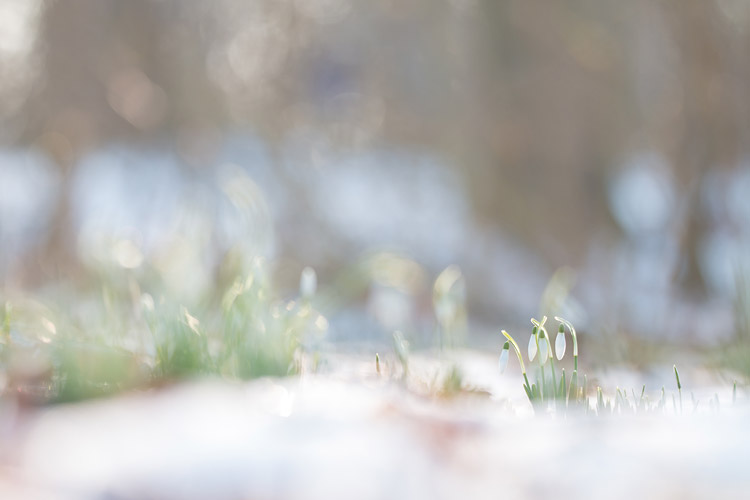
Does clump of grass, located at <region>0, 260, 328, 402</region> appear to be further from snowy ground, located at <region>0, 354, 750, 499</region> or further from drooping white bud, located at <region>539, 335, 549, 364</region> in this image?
drooping white bud, located at <region>539, 335, 549, 364</region>

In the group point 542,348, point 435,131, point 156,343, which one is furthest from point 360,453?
point 435,131

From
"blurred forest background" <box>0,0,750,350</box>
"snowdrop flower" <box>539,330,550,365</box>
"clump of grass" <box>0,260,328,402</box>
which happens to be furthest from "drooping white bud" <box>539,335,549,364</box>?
"blurred forest background" <box>0,0,750,350</box>

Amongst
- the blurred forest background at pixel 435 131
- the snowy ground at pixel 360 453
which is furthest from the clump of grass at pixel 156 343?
the blurred forest background at pixel 435 131

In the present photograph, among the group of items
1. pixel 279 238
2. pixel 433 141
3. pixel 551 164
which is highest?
pixel 433 141

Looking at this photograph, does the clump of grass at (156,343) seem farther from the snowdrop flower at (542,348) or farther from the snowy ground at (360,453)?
the snowdrop flower at (542,348)

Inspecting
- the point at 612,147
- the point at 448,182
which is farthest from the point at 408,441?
the point at 448,182

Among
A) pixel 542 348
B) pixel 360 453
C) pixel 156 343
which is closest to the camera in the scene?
pixel 360 453

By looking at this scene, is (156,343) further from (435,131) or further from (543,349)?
(435,131)

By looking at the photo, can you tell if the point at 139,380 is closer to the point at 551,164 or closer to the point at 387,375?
the point at 387,375
